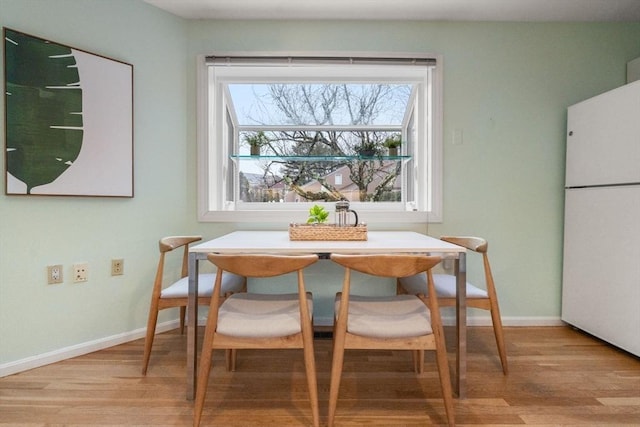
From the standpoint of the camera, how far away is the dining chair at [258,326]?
1.43 metres

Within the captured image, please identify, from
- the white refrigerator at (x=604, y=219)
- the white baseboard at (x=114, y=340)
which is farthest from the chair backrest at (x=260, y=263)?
the white refrigerator at (x=604, y=219)

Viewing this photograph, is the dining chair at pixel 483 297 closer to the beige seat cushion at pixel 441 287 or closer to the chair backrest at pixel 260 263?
the beige seat cushion at pixel 441 287

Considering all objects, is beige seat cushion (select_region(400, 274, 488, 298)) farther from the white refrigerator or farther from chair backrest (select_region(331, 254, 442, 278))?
the white refrigerator

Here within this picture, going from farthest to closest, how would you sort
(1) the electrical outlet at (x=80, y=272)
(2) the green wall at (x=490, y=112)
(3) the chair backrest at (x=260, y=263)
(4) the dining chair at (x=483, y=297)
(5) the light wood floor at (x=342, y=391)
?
(2) the green wall at (x=490, y=112) < (1) the electrical outlet at (x=80, y=272) < (4) the dining chair at (x=483, y=297) < (5) the light wood floor at (x=342, y=391) < (3) the chair backrest at (x=260, y=263)

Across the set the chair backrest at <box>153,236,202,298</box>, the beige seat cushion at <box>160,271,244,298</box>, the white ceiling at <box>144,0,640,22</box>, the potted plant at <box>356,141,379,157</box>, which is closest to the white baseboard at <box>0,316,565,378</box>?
the chair backrest at <box>153,236,202,298</box>

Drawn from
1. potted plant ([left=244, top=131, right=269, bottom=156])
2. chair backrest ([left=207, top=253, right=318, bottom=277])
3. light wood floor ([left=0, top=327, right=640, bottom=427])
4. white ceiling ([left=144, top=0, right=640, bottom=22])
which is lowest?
light wood floor ([left=0, top=327, right=640, bottom=427])

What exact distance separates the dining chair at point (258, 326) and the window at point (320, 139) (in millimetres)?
1382

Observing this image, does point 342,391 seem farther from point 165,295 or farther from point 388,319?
point 165,295

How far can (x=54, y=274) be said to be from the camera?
2.12 meters

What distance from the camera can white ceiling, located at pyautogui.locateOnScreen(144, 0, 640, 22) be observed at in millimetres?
2449

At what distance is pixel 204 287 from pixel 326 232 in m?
0.77

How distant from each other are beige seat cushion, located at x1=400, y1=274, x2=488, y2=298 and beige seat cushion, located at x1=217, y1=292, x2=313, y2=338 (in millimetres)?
789

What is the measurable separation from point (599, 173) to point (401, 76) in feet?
5.02

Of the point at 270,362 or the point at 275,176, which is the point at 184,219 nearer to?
the point at 275,176
